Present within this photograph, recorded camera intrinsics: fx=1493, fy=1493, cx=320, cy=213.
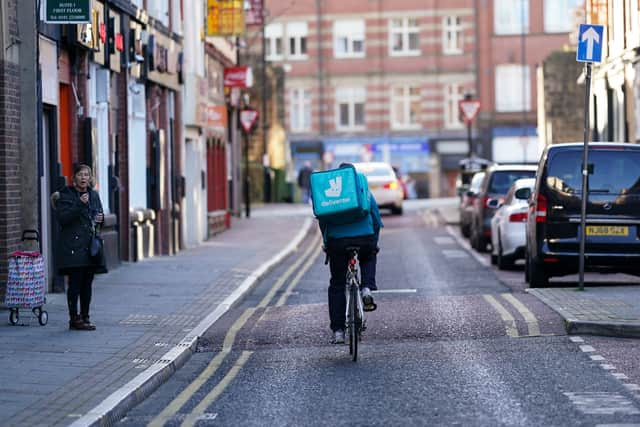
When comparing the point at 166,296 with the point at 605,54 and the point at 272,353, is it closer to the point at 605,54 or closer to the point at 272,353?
the point at 272,353

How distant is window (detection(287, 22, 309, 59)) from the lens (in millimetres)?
78062

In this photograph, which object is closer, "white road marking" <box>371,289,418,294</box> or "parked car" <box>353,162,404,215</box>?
"white road marking" <box>371,289,418,294</box>

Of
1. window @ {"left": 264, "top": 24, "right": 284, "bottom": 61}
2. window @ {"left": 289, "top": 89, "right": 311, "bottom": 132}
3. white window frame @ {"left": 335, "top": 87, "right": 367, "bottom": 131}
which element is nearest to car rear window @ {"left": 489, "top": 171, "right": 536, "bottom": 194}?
white window frame @ {"left": 335, "top": 87, "right": 367, "bottom": 131}

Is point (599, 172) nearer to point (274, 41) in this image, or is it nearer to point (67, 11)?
point (67, 11)

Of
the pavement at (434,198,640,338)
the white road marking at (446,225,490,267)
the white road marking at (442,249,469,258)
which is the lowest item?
the white road marking at (442,249,469,258)

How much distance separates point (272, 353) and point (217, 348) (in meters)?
0.74

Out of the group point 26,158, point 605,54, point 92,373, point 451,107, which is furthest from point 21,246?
point 451,107

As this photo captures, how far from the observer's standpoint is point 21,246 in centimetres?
1723

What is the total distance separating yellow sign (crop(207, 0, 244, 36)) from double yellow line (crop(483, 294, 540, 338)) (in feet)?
56.6

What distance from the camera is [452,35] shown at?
76.2 metres

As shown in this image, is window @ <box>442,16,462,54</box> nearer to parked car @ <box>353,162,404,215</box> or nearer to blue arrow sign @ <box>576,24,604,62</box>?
parked car @ <box>353,162,404,215</box>

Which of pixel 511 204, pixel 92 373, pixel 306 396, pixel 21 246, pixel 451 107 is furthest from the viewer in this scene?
pixel 451 107

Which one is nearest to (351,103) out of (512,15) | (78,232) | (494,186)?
(512,15)

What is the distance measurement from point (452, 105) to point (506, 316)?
60.8m
